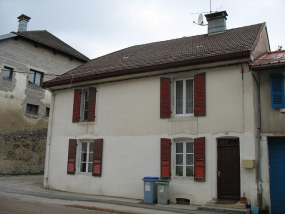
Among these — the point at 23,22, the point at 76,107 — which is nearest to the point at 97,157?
the point at 76,107

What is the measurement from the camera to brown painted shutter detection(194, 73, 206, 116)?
11.4 metres

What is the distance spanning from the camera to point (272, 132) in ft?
33.6

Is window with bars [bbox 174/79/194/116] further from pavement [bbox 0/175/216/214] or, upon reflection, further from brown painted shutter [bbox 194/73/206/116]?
pavement [bbox 0/175/216/214]

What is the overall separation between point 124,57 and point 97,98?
3.17 m

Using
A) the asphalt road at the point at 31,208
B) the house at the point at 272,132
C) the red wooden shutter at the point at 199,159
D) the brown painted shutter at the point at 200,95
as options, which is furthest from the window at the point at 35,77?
the house at the point at 272,132

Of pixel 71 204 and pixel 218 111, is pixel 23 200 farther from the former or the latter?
pixel 218 111

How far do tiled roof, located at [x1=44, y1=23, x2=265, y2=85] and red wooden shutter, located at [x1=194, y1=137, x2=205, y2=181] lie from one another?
10.3 feet

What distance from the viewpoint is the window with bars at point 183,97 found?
39.2ft

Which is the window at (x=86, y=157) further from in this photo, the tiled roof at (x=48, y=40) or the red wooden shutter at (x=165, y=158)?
the tiled roof at (x=48, y=40)

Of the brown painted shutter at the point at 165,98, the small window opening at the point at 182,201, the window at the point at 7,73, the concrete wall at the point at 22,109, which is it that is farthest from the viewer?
the window at the point at 7,73

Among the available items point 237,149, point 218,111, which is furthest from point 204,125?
point 237,149

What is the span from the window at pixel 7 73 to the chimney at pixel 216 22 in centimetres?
1325

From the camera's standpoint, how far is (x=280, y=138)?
34.0 feet

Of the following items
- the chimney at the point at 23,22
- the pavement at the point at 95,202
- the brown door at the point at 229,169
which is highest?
the chimney at the point at 23,22
